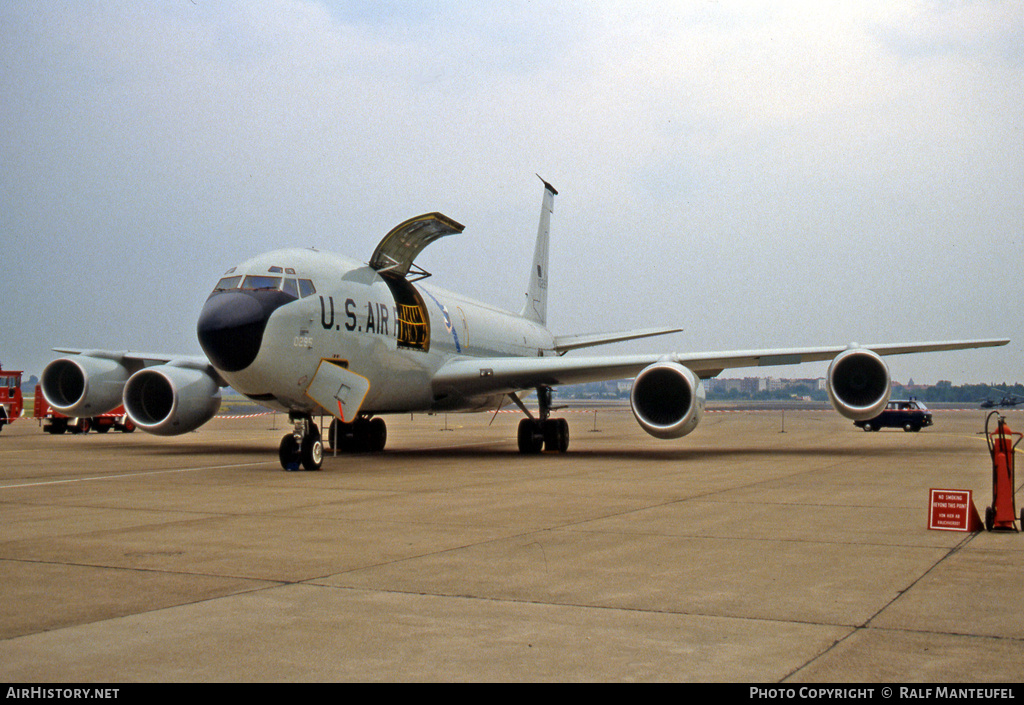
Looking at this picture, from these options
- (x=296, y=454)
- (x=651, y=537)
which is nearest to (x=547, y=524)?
(x=651, y=537)

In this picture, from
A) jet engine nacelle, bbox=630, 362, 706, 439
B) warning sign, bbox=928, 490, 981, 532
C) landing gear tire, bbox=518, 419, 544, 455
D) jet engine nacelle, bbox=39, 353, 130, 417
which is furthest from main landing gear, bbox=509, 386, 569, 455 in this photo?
warning sign, bbox=928, 490, 981, 532

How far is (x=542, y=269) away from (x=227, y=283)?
1527cm

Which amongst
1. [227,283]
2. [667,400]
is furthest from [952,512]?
[227,283]

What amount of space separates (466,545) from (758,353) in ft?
39.4

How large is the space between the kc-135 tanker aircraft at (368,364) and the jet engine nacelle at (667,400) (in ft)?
0.12

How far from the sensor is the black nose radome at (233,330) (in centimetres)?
1346

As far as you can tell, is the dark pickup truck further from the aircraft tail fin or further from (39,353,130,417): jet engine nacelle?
(39,353,130,417): jet engine nacelle

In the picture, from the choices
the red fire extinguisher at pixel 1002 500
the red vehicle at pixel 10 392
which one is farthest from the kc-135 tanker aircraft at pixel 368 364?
the red vehicle at pixel 10 392

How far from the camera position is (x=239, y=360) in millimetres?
13477

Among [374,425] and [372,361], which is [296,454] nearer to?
[372,361]

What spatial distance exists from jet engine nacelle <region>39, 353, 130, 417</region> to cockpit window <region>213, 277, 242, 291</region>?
7.24m

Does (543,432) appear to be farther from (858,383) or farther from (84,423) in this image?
(84,423)

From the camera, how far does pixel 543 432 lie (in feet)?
64.3

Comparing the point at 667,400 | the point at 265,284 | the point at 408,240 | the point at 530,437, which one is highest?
the point at 408,240
